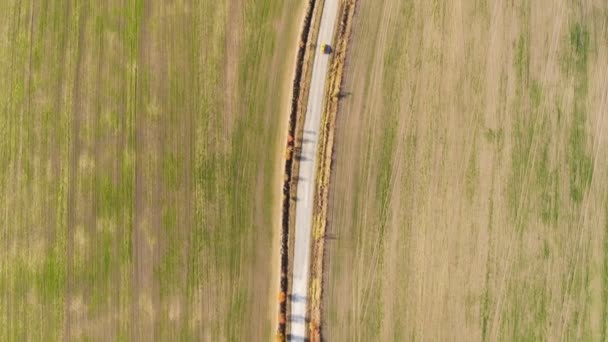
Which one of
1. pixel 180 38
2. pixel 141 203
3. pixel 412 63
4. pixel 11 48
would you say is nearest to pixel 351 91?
pixel 412 63

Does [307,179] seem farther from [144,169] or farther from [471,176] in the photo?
[144,169]

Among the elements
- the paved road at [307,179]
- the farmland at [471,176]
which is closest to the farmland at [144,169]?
the paved road at [307,179]

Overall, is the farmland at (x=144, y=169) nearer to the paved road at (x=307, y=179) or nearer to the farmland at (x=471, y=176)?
the paved road at (x=307, y=179)

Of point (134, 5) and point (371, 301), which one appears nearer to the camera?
point (371, 301)

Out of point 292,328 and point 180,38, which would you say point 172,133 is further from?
point 292,328

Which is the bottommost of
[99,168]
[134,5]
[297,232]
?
[297,232]

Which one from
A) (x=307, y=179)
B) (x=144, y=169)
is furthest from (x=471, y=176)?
(x=144, y=169)
